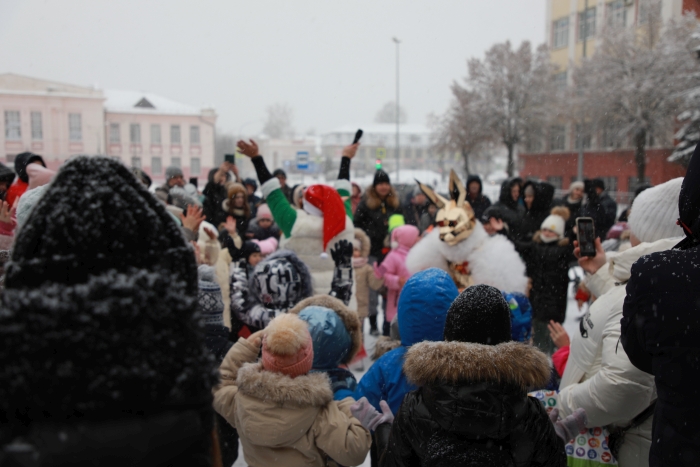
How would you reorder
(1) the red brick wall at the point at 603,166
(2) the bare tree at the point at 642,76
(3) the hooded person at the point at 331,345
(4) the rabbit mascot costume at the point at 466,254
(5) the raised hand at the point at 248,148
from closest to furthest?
1. (3) the hooded person at the point at 331,345
2. (4) the rabbit mascot costume at the point at 466,254
3. (5) the raised hand at the point at 248,148
4. (2) the bare tree at the point at 642,76
5. (1) the red brick wall at the point at 603,166

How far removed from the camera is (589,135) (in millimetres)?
32562

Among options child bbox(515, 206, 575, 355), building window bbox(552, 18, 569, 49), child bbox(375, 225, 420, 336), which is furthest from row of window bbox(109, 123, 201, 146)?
child bbox(515, 206, 575, 355)

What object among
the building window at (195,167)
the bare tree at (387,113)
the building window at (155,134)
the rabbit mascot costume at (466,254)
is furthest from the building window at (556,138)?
the bare tree at (387,113)

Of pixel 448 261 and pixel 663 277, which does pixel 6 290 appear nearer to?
pixel 663 277

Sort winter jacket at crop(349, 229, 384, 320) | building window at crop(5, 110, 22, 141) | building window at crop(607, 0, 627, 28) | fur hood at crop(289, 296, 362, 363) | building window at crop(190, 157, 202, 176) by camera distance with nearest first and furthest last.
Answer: fur hood at crop(289, 296, 362, 363) → winter jacket at crop(349, 229, 384, 320) → building window at crop(607, 0, 627, 28) → building window at crop(5, 110, 22, 141) → building window at crop(190, 157, 202, 176)

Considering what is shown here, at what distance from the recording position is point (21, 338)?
2.84ft

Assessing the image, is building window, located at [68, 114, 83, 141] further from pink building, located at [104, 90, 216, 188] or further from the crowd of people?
the crowd of people

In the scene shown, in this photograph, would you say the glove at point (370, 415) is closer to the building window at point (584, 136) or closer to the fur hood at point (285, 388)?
the fur hood at point (285, 388)

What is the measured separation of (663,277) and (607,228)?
22.8 ft

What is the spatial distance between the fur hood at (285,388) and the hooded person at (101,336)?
1269 mm

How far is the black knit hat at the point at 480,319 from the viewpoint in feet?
6.08

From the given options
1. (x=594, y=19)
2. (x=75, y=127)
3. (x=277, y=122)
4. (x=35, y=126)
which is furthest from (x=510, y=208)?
(x=277, y=122)

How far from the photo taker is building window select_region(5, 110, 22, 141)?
39.2m

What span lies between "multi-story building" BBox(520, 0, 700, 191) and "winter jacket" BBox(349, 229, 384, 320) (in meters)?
24.5
